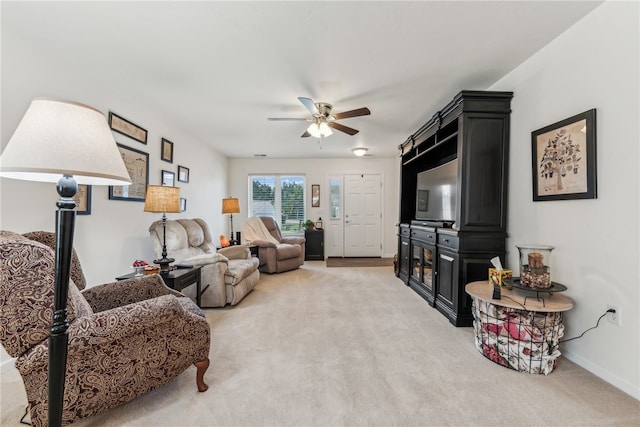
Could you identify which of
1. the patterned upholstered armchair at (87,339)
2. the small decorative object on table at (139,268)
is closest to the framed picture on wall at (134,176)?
the small decorative object on table at (139,268)

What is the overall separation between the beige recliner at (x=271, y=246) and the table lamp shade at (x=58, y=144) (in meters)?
3.68

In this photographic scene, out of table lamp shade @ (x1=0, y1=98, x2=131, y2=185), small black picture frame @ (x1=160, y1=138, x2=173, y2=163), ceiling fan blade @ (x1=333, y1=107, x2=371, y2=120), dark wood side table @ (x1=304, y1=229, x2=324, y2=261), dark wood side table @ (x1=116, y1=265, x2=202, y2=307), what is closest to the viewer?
table lamp shade @ (x1=0, y1=98, x2=131, y2=185)

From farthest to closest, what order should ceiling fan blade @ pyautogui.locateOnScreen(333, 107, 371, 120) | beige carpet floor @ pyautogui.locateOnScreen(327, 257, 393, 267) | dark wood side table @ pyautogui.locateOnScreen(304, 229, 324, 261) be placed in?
1. dark wood side table @ pyautogui.locateOnScreen(304, 229, 324, 261)
2. beige carpet floor @ pyautogui.locateOnScreen(327, 257, 393, 267)
3. ceiling fan blade @ pyautogui.locateOnScreen(333, 107, 371, 120)

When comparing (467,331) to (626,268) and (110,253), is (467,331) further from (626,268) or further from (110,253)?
(110,253)

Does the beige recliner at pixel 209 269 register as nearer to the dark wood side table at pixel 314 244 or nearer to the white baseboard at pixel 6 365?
→ the white baseboard at pixel 6 365

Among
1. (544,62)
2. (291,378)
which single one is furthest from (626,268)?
(291,378)

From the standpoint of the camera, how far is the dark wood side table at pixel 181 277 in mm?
2400

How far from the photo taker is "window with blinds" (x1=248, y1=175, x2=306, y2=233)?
21.0 feet

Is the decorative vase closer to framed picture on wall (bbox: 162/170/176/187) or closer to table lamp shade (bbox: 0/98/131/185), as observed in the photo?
table lamp shade (bbox: 0/98/131/185)

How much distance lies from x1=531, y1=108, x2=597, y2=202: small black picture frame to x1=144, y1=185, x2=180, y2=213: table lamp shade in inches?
129

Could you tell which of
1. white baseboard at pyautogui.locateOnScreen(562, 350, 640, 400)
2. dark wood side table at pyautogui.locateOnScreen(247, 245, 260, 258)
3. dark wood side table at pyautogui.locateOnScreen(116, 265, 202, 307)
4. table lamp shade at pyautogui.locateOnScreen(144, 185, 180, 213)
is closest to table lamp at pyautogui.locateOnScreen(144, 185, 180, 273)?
table lamp shade at pyautogui.locateOnScreen(144, 185, 180, 213)

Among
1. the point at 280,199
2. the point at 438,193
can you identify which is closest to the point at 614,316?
the point at 438,193

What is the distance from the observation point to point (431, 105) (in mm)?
3225

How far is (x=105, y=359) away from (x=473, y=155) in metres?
3.02
